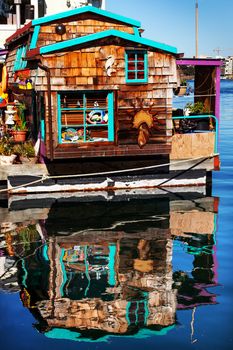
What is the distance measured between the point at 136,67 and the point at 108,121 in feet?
6.47

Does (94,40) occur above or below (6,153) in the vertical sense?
above

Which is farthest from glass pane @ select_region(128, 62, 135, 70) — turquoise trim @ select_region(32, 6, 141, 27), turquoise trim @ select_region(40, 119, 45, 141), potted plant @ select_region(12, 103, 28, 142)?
turquoise trim @ select_region(32, 6, 141, 27)

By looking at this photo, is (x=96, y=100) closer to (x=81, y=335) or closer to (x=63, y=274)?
(x=63, y=274)

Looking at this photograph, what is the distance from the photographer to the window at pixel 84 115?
54.8 ft

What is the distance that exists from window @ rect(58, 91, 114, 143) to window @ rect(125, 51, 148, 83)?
887mm

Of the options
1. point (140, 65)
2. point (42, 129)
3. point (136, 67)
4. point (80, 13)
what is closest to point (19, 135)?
point (42, 129)

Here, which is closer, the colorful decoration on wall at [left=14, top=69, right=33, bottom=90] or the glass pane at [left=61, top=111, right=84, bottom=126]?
the glass pane at [left=61, top=111, right=84, bottom=126]

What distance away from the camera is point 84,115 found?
54.9ft

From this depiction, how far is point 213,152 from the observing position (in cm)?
1895

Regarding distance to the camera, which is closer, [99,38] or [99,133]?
[99,38]

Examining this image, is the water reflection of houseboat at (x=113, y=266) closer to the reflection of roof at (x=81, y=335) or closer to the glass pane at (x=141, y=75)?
the reflection of roof at (x=81, y=335)

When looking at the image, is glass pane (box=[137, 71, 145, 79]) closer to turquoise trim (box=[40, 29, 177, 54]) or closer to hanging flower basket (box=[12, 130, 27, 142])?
turquoise trim (box=[40, 29, 177, 54])

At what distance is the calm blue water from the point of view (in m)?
8.73

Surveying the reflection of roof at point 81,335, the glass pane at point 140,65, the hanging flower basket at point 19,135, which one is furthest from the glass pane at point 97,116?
the reflection of roof at point 81,335
